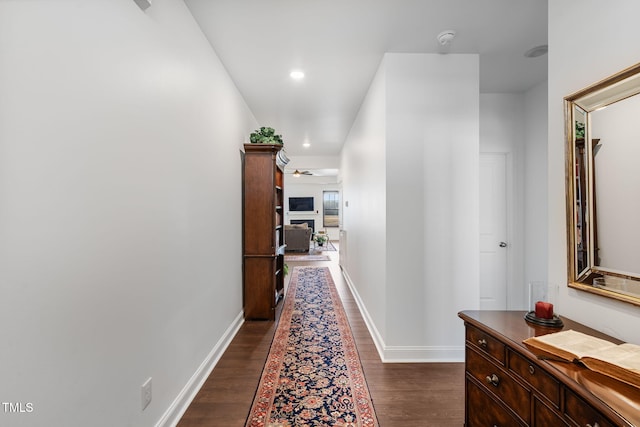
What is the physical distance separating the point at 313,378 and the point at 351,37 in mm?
2683

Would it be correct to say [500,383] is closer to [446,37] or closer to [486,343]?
[486,343]

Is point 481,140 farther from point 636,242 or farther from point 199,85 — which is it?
point 199,85

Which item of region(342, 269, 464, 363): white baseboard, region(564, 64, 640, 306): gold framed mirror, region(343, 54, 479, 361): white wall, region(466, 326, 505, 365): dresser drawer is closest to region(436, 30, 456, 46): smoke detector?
region(343, 54, 479, 361): white wall

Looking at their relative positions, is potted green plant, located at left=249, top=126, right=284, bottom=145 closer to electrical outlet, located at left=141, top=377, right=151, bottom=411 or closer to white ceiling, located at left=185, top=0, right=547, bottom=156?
white ceiling, located at left=185, top=0, right=547, bottom=156

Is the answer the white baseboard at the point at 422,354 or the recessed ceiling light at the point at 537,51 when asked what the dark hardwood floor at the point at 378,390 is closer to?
the white baseboard at the point at 422,354

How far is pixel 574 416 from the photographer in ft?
3.00

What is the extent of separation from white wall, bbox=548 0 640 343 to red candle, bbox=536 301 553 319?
0.13 metres

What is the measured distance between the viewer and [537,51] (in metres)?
2.49

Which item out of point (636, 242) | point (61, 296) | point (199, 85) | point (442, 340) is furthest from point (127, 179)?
point (442, 340)

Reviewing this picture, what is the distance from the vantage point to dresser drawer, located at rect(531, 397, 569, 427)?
38.7 inches

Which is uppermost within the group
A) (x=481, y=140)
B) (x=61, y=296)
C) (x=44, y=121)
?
(x=481, y=140)

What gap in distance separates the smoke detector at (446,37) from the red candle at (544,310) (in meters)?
1.99

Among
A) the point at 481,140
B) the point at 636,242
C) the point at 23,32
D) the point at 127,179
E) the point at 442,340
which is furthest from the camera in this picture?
the point at 481,140

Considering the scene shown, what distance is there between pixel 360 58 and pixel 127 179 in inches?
86.5
